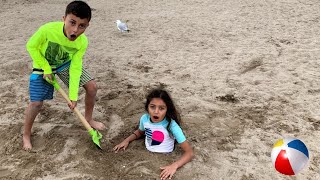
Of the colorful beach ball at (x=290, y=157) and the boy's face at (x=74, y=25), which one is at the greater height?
→ the boy's face at (x=74, y=25)

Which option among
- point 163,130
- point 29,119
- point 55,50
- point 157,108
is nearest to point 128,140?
point 163,130

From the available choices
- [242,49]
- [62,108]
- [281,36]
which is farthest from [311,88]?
[62,108]

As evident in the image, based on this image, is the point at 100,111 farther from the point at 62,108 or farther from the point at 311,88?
the point at 311,88

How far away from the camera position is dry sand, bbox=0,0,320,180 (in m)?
3.17

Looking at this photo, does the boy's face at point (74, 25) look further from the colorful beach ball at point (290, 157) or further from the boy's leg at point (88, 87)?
the colorful beach ball at point (290, 157)

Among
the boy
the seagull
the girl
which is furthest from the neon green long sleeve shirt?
the seagull

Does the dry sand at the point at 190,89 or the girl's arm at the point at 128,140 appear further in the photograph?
the girl's arm at the point at 128,140

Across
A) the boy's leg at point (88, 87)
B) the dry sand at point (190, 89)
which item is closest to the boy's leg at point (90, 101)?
the boy's leg at point (88, 87)

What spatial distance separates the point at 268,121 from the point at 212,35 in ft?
9.01

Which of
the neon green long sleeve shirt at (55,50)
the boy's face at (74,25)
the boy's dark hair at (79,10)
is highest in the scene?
the boy's dark hair at (79,10)

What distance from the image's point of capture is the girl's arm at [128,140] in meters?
3.33

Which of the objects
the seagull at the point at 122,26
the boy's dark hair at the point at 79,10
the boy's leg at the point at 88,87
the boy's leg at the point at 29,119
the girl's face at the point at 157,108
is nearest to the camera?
the boy's dark hair at the point at 79,10

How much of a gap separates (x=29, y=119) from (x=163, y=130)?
1.19 meters

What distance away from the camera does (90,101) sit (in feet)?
11.7
